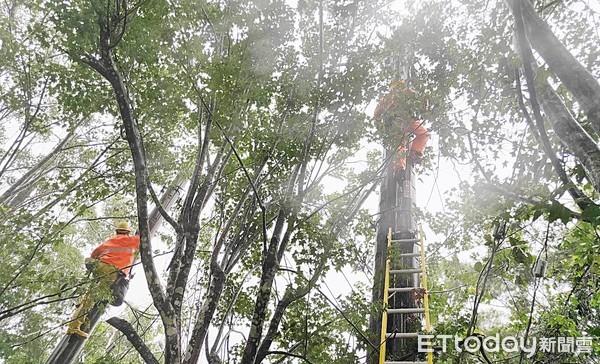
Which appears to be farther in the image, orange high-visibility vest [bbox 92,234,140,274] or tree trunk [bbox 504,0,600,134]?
orange high-visibility vest [bbox 92,234,140,274]

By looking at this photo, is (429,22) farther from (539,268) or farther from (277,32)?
(539,268)

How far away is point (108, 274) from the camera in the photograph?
161 inches

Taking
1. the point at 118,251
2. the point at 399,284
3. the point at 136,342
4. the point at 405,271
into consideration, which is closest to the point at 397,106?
the point at 405,271

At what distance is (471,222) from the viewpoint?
5.04 m

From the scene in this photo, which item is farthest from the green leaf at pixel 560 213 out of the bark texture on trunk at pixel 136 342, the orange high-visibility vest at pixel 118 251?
the orange high-visibility vest at pixel 118 251

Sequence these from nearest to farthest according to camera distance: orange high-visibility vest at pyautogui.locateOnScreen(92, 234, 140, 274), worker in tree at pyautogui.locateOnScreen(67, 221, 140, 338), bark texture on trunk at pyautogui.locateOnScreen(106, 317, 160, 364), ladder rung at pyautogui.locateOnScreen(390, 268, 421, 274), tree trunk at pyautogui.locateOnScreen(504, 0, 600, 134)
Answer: tree trunk at pyautogui.locateOnScreen(504, 0, 600, 134)
bark texture on trunk at pyautogui.locateOnScreen(106, 317, 160, 364)
worker in tree at pyautogui.locateOnScreen(67, 221, 140, 338)
ladder rung at pyautogui.locateOnScreen(390, 268, 421, 274)
orange high-visibility vest at pyautogui.locateOnScreen(92, 234, 140, 274)

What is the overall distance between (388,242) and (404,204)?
971 mm

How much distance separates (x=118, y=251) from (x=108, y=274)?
1.88 m

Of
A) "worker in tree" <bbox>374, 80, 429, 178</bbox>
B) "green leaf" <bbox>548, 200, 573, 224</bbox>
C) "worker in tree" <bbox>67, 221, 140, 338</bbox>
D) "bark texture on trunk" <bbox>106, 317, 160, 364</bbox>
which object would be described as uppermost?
"worker in tree" <bbox>374, 80, 429, 178</bbox>

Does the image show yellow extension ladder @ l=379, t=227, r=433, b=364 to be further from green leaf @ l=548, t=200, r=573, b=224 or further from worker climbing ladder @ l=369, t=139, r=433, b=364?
green leaf @ l=548, t=200, r=573, b=224

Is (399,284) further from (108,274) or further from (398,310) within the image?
(108,274)

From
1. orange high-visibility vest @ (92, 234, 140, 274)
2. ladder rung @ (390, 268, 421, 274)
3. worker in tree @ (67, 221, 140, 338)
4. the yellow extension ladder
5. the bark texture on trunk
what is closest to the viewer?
the bark texture on trunk

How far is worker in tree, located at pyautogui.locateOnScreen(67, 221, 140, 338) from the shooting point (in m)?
4.14

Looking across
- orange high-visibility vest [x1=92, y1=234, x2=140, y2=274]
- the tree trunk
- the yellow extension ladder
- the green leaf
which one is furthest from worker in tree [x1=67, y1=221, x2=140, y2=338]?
the tree trunk
